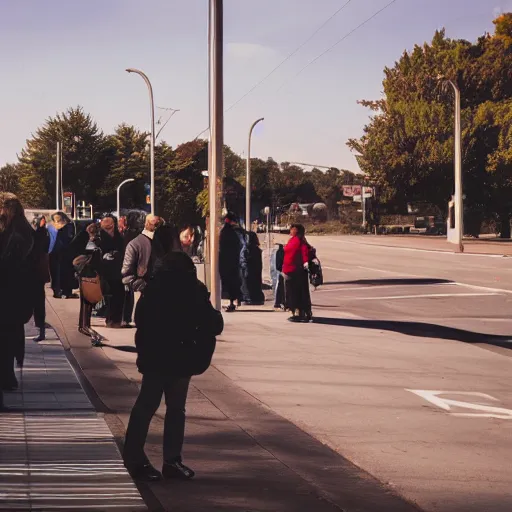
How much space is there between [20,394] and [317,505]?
4.36m

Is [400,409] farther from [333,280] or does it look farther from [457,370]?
[333,280]

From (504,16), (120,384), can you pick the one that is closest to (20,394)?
(120,384)

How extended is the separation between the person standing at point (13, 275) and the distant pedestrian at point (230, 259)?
9756 mm

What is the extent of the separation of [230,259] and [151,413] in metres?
12.5

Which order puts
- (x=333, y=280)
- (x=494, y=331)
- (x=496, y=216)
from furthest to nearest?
(x=496, y=216), (x=333, y=280), (x=494, y=331)

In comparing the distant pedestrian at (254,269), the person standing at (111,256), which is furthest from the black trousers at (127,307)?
the distant pedestrian at (254,269)

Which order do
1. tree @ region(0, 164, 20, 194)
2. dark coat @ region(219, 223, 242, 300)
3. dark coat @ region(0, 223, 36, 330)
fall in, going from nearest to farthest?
1. dark coat @ region(0, 223, 36, 330)
2. dark coat @ region(219, 223, 242, 300)
3. tree @ region(0, 164, 20, 194)

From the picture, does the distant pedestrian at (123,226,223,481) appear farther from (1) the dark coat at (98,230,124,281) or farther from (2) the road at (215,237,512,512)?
(1) the dark coat at (98,230,124,281)

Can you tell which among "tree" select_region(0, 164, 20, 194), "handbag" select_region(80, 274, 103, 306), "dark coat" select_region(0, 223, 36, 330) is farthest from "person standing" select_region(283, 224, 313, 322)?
"tree" select_region(0, 164, 20, 194)

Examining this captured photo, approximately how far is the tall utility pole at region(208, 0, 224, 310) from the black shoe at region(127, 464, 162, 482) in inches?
348

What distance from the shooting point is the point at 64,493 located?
619cm

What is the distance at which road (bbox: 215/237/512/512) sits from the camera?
7230 mm

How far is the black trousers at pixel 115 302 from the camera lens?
14.9 meters

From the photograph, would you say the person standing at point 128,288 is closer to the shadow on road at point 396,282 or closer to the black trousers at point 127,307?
the black trousers at point 127,307
